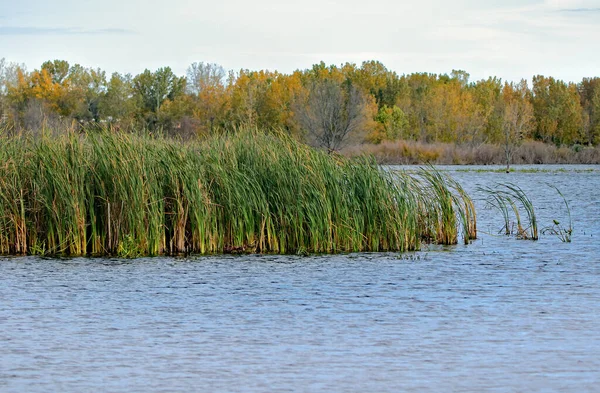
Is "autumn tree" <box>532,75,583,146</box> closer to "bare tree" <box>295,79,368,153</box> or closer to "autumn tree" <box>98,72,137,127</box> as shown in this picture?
"bare tree" <box>295,79,368,153</box>

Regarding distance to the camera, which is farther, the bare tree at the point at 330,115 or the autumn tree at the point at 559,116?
the autumn tree at the point at 559,116

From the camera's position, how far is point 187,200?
14375 millimetres

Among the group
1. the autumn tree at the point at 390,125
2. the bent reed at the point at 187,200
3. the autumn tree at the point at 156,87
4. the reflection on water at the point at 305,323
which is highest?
the autumn tree at the point at 156,87

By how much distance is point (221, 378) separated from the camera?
7.30 metres

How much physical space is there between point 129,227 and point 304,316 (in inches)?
208

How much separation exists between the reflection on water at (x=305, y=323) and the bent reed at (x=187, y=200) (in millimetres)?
562

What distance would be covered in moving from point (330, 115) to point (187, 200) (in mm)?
54335

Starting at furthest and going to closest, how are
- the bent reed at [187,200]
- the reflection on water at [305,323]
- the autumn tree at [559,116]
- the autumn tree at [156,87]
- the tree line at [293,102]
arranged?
the autumn tree at [156,87] → the autumn tree at [559,116] → the tree line at [293,102] → the bent reed at [187,200] → the reflection on water at [305,323]

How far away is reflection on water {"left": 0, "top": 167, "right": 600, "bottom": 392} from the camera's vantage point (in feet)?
24.0

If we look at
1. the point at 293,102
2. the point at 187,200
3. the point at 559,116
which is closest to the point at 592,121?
the point at 559,116

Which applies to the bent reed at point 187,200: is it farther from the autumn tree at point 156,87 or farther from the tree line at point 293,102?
the autumn tree at point 156,87

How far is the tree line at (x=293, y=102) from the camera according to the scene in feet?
270

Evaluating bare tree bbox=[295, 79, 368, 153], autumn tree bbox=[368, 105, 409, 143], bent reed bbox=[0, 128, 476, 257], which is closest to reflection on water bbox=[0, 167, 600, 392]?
bent reed bbox=[0, 128, 476, 257]

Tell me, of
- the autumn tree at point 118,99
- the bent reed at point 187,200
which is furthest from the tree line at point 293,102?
the bent reed at point 187,200
